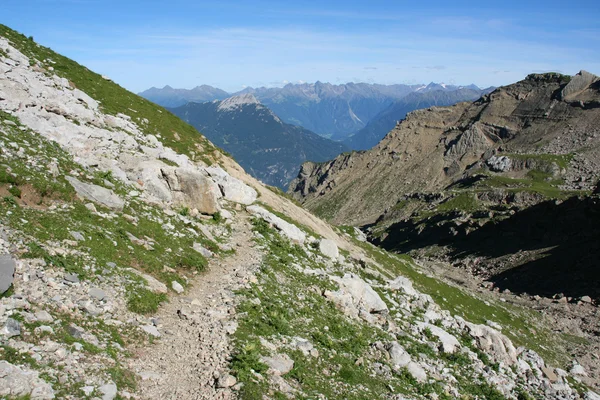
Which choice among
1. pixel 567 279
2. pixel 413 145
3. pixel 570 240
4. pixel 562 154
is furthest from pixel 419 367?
pixel 413 145

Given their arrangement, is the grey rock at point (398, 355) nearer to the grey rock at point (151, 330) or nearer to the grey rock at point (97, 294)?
the grey rock at point (151, 330)

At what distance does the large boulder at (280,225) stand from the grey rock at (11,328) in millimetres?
18430

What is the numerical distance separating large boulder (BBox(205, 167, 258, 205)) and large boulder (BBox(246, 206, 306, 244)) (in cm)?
155

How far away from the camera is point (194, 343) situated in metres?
13.7

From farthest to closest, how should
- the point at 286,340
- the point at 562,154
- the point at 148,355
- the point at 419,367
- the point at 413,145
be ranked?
the point at 413,145 → the point at 562,154 → the point at 419,367 → the point at 286,340 → the point at 148,355

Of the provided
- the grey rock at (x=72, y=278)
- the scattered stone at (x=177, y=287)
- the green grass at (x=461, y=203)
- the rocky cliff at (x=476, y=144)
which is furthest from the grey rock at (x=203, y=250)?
the rocky cliff at (x=476, y=144)

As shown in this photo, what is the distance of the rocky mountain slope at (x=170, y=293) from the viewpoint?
38.5 ft

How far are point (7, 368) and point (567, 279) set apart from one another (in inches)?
2840

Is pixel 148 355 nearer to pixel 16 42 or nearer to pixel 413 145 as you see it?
pixel 16 42

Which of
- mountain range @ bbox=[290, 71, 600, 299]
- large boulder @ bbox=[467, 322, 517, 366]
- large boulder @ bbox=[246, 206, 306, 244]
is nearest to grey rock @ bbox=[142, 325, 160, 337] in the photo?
large boulder @ bbox=[246, 206, 306, 244]

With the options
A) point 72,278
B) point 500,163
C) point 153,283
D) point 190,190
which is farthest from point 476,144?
point 72,278

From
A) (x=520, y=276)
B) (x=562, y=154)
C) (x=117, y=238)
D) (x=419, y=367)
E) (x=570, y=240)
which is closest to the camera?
(x=117, y=238)

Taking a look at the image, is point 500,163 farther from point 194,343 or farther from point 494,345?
point 194,343

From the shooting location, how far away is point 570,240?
7362 cm
